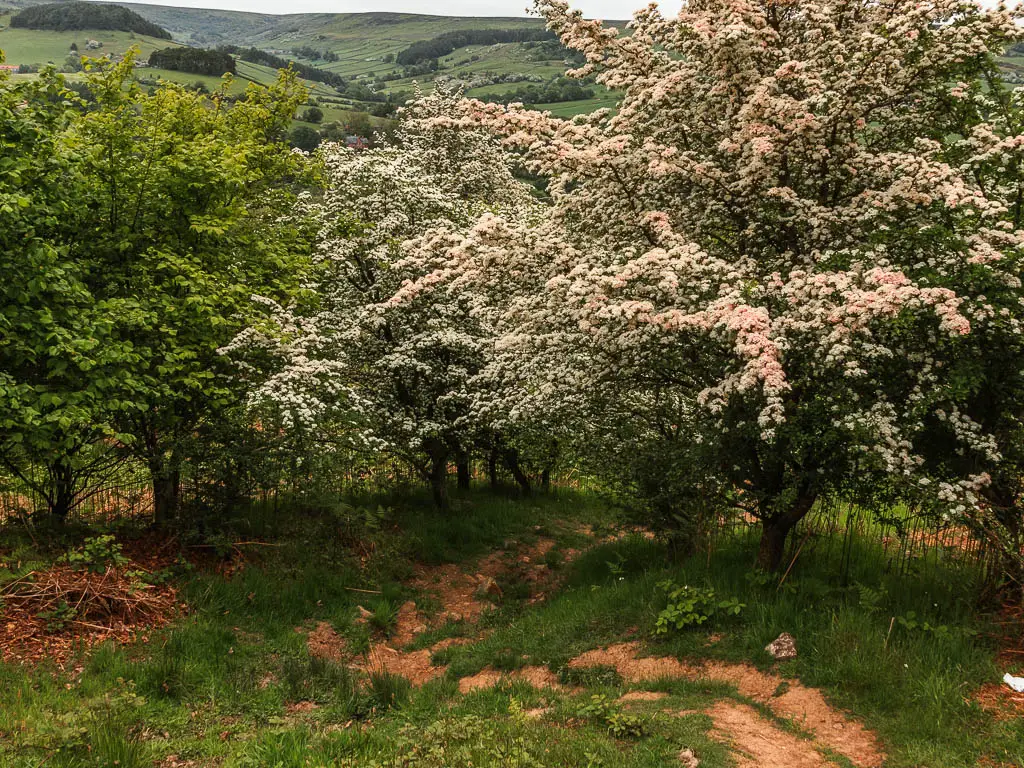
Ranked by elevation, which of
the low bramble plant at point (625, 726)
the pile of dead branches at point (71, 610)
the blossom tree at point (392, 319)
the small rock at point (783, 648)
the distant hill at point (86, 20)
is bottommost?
the pile of dead branches at point (71, 610)

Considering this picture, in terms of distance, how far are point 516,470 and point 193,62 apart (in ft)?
437

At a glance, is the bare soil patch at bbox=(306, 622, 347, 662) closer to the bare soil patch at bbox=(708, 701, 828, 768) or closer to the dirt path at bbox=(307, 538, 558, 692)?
the dirt path at bbox=(307, 538, 558, 692)

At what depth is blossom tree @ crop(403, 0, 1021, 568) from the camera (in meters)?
7.21

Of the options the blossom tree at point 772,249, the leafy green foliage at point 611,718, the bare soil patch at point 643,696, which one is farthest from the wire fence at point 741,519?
the leafy green foliage at point 611,718

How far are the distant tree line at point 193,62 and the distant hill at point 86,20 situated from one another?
83.6m

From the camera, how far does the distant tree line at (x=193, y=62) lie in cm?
11844

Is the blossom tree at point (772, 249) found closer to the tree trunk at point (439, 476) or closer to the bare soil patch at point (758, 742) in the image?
the bare soil patch at point (758, 742)

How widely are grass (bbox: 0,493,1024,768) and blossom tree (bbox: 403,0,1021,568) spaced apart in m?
1.58

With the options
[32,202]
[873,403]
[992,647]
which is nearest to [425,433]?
[32,202]

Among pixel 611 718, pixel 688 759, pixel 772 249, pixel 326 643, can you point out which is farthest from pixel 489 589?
pixel 772 249

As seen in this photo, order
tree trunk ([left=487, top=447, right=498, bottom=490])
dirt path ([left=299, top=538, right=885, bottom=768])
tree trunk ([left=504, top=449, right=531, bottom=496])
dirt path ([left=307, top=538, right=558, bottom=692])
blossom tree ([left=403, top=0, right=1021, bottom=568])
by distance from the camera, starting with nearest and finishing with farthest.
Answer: dirt path ([left=299, top=538, right=885, bottom=768]) < blossom tree ([left=403, top=0, right=1021, bottom=568]) < dirt path ([left=307, top=538, right=558, bottom=692]) < tree trunk ([left=504, top=449, right=531, bottom=496]) < tree trunk ([left=487, top=447, right=498, bottom=490])

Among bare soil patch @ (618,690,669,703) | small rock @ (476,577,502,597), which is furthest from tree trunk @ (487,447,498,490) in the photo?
bare soil patch @ (618,690,669,703)

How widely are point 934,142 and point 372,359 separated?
36.0ft

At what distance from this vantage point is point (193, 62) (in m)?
120
